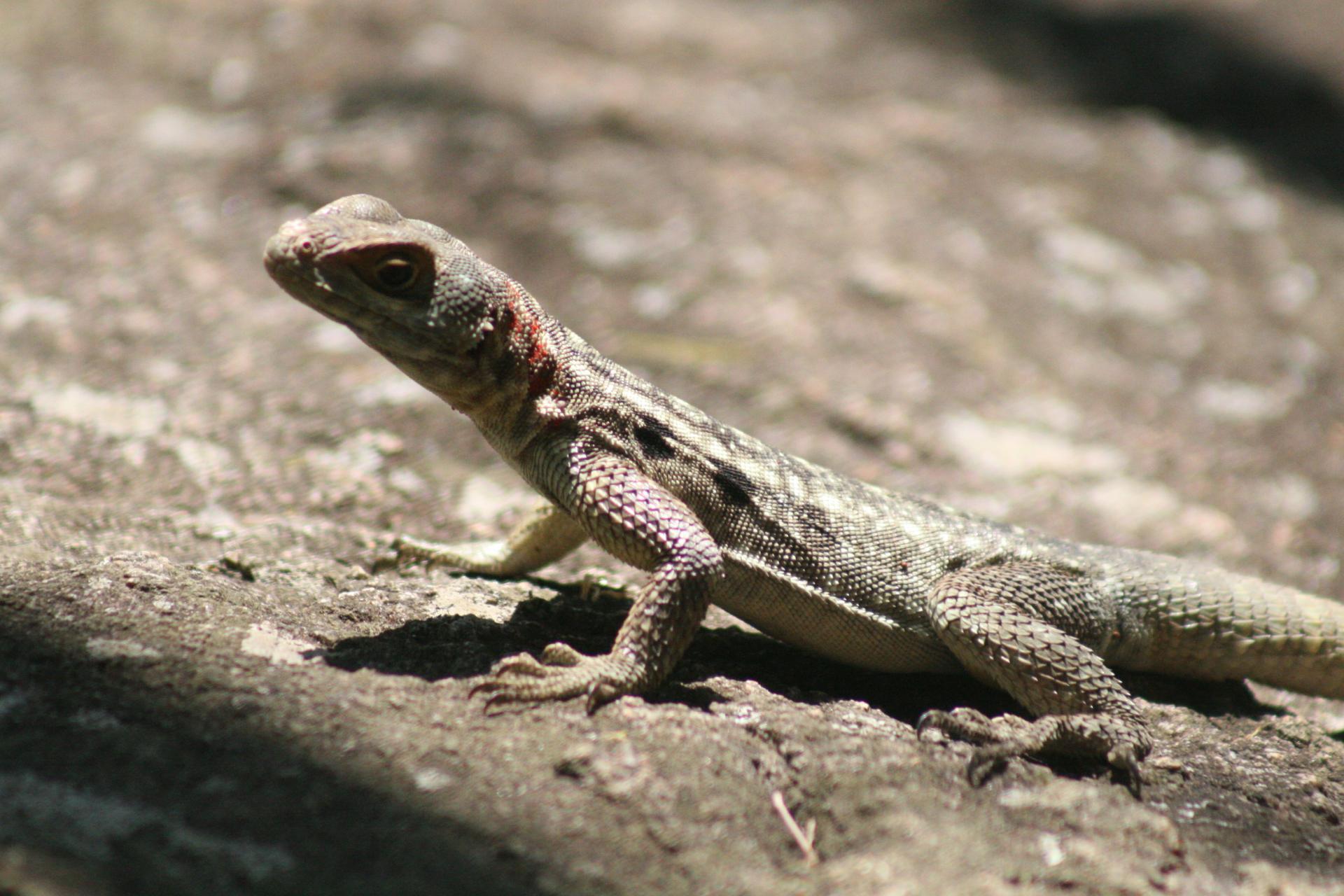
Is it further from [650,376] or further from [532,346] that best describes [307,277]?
[650,376]

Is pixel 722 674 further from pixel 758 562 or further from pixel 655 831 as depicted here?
pixel 655 831

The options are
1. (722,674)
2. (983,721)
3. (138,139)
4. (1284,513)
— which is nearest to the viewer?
(983,721)

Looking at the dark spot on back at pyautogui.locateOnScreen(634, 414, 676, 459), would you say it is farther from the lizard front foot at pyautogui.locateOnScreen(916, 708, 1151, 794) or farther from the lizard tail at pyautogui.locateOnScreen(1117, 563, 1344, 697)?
the lizard tail at pyautogui.locateOnScreen(1117, 563, 1344, 697)

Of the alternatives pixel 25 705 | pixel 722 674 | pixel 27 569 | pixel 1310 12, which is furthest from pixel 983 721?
pixel 1310 12

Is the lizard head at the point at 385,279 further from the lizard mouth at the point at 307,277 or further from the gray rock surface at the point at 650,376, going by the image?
the gray rock surface at the point at 650,376

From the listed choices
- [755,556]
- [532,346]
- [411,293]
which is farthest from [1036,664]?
[411,293]

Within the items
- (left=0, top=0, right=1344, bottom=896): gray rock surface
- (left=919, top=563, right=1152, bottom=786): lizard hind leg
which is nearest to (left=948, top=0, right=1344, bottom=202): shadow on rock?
(left=0, top=0, right=1344, bottom=896): gray rock surface

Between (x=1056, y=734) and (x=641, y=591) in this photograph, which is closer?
(x=1056, y=734)
